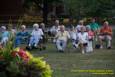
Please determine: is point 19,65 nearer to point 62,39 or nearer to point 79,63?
point 79,63

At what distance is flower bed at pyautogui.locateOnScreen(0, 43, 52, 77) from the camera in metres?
6.27

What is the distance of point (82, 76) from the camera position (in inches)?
550

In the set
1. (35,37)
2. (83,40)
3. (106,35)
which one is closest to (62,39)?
(83,40)

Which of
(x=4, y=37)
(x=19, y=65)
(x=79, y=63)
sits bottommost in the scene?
(x=79, y=63)

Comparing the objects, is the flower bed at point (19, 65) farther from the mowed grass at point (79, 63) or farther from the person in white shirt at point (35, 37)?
the person in white shirt at point (35, 37)

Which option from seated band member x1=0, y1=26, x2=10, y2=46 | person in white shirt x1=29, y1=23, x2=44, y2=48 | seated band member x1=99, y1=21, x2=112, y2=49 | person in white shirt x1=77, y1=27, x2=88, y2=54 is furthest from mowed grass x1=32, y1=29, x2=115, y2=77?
seated band member x1=99, y1=21, x2=112, y2=49

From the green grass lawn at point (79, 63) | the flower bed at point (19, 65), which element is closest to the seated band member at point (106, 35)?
the green grass lawn at point (79, 63)

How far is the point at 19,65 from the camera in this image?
20.6ft

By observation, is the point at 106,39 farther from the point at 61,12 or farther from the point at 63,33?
the point at 61,12

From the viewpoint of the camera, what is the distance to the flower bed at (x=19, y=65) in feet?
20.6

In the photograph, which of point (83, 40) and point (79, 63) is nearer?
point (79, 63)

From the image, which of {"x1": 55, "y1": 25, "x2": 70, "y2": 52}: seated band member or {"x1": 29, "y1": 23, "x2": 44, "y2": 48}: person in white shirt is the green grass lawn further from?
{"x1": 29, "y1": 23, "x2": 44, "y2": 48}: person in white shirt

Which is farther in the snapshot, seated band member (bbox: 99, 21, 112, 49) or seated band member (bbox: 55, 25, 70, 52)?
seated band member (bbox: 99, 21, 112, 49)

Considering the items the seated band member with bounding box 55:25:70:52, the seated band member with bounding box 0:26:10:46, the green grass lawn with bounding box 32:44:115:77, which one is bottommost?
the green grass lawn with bounding box 32:44:115:77
